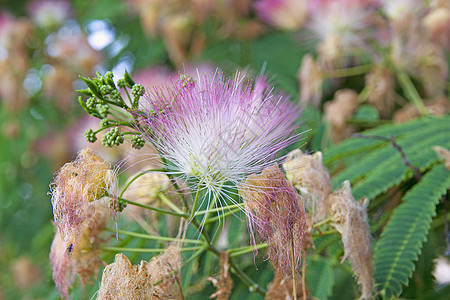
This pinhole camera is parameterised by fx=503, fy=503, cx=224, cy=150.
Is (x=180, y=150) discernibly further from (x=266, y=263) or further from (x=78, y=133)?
(x=78, y=133)

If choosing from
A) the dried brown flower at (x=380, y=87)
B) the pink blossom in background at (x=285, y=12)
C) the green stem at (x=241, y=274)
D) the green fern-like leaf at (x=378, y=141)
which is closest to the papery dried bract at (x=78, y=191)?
the green stem at (x=241, y=274)

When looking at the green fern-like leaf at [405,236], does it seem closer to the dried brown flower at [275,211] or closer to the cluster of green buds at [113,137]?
the dried brown flower at [275,211]

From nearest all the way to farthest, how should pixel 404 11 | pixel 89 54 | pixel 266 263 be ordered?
pixel 266 263 → pixel 404 11 → pixel 89 54

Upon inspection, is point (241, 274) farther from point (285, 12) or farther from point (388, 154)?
point (285, 12)

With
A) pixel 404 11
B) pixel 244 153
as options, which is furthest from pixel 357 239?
pixel 404 11

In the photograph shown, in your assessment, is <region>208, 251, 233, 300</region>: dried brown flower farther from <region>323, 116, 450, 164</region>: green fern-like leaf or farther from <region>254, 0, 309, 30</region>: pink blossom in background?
<region>254, 0, 309, 30</region>: pink blossom in background

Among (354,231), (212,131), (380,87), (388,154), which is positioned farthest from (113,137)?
(380,87)
